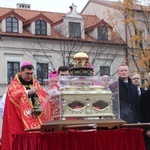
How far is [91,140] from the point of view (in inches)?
198

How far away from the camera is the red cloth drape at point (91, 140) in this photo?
197 inches

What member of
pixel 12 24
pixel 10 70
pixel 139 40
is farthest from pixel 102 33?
pixel 10 70

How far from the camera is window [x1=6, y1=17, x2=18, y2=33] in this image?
29.6m

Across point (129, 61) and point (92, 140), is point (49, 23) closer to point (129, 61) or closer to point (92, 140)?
point (129, 61)

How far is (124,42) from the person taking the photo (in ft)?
106

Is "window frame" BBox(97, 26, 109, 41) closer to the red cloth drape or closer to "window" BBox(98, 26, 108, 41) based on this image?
"window" BBox(98, 26, 108, 41)

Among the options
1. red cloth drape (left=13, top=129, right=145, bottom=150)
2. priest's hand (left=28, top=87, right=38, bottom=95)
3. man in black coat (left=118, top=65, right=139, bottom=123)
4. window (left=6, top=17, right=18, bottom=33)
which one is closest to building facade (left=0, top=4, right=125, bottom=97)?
window (left=6, top=17, right=18, bottom=33)

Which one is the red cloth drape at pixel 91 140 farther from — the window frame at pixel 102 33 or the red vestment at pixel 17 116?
the window frame at pixel 102 33

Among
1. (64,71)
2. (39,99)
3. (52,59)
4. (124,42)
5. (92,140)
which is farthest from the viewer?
(124,42)

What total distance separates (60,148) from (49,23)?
85.7 feet

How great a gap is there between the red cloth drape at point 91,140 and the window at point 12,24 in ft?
81.2

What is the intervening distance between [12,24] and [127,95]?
75.8ft

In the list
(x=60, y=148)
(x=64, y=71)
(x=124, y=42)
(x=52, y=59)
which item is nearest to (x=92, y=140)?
(x=60, y=148)

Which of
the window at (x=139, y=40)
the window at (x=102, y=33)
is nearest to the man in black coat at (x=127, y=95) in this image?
the window at (x=139, y=40)
